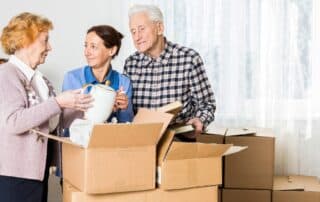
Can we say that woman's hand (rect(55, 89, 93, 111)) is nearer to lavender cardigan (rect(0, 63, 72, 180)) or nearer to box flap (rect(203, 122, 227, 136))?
lavender cardigan (rect(0, 63, 72, 180))

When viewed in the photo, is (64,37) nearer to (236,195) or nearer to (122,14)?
(122,14)

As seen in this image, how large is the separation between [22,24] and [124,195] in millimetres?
662

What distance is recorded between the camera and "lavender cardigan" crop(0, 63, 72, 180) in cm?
171

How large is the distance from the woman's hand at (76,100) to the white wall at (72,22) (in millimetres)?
1939

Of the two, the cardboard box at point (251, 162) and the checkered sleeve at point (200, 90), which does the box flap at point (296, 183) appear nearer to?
the cardboard box at point (251, 162)

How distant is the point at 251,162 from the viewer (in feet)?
10.2

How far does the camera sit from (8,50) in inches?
74.4

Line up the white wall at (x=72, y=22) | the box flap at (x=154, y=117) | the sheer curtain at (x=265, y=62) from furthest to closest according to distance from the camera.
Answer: the white wall at (x=72, y=22), the sheer curtain at (x=265, y=62), the box flap at (x=154, y=117)

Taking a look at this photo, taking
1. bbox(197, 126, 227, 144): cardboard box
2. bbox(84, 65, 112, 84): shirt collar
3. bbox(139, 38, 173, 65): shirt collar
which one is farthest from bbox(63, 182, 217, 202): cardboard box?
bbox(197, 126, 227, 144): cardboard box

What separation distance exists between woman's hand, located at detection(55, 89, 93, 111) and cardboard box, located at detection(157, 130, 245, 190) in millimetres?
283

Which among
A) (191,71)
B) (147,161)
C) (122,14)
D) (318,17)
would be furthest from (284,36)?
(147,161)

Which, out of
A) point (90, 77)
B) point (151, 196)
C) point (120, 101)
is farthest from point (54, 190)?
point (151, 196)

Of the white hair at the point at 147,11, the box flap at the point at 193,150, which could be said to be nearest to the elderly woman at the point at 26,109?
the box flap at the point at 193,150

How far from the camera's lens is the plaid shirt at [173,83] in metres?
2.38
